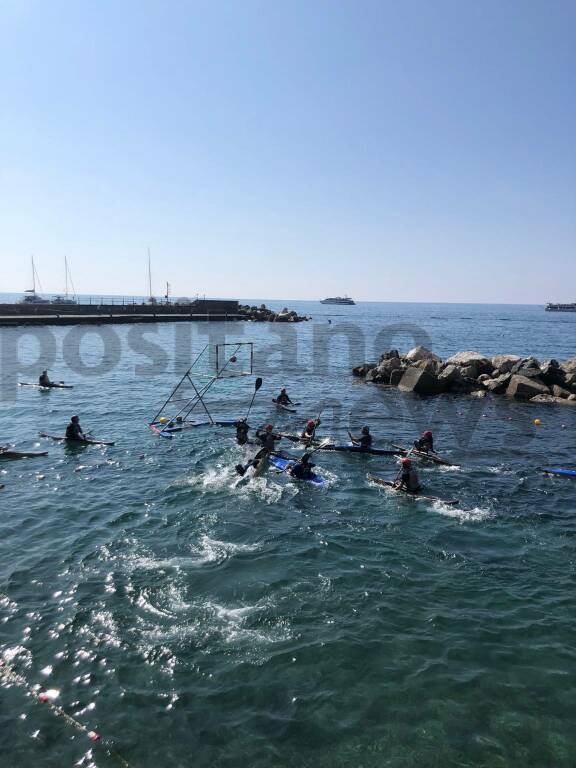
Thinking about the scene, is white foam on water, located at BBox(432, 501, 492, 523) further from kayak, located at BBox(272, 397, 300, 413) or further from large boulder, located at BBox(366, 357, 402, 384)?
large boulder, located at BBox(366, 357, 402, 384)

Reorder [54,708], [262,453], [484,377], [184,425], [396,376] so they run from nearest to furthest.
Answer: [54,708], [262,453], [184,425], [484,377], [396,376]

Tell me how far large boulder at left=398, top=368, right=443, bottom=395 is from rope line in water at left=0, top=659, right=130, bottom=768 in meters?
36.7

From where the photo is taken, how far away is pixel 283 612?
1265 centimetres

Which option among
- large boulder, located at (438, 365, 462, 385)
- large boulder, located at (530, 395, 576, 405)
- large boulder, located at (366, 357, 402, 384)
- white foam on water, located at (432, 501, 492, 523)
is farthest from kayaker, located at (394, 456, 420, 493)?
large boulder, located at (366, 357, 402, 384)

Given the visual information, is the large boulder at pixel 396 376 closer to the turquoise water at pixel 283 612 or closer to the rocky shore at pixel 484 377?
the rocky shore at pixel 484 377

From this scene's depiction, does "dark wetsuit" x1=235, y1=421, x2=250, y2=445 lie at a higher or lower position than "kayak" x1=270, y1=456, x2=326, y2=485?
higher

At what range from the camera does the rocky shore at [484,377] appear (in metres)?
41.2

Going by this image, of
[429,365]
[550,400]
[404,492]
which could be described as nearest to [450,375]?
[429,365]

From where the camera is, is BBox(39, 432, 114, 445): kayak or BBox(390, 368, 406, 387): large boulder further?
BBox(390, 368, 406, 387): large boulder

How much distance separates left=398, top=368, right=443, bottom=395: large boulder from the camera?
1686 inches

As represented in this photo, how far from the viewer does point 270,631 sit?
11.9m

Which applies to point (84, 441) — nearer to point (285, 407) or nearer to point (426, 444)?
point (285, 407)

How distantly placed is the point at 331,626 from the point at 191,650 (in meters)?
3.28

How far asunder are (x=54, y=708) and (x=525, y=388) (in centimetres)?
3966
